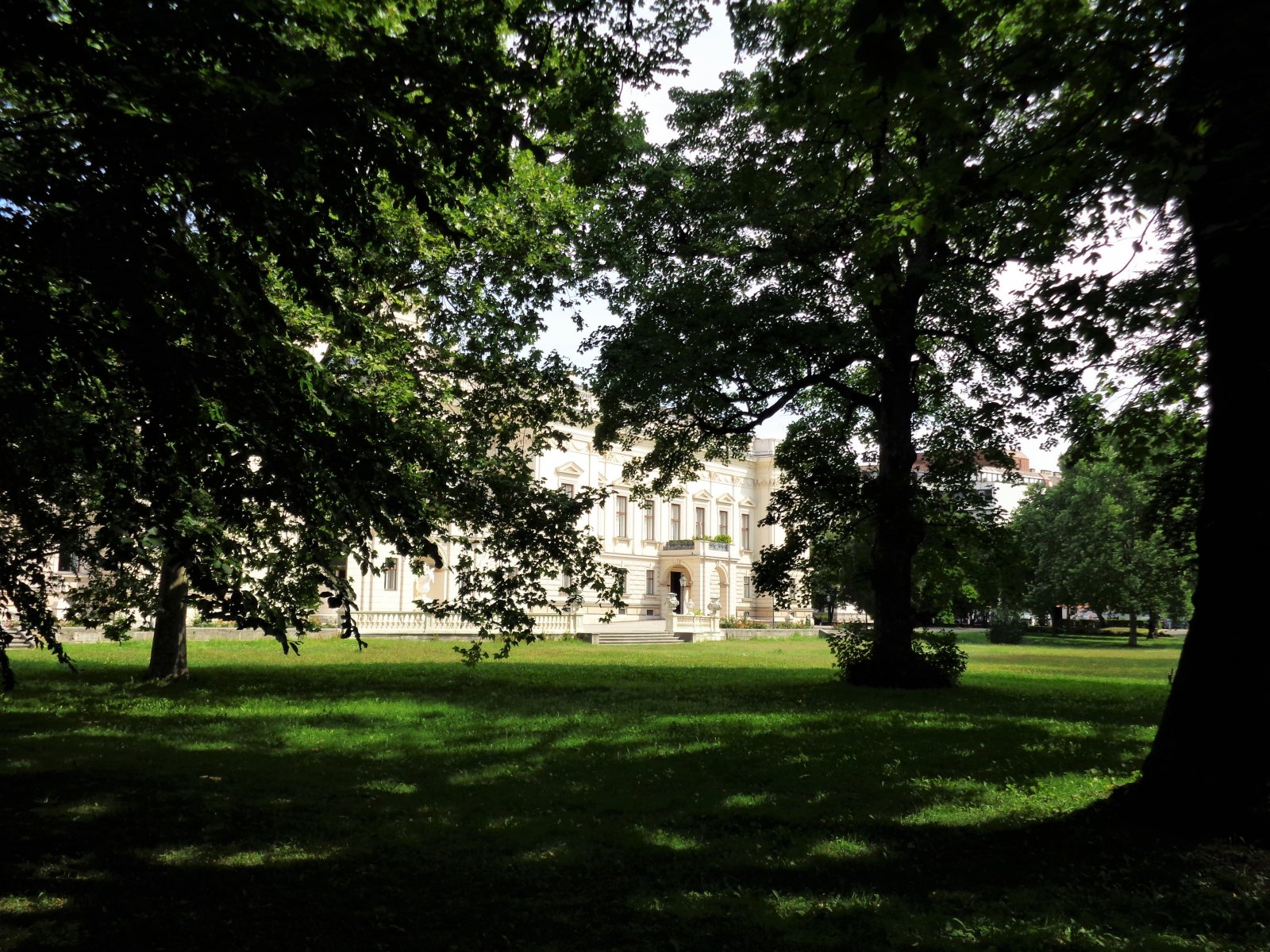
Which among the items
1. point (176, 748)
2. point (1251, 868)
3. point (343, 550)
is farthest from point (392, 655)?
point (1251, 868)

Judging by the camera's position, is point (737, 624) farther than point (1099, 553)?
Yes

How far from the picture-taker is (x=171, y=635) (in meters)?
16.5

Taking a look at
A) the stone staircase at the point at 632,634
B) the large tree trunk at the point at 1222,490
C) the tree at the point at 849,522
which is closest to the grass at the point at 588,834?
the large tree trunk at the point at 1222,490

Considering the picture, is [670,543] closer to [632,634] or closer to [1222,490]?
[632,634]

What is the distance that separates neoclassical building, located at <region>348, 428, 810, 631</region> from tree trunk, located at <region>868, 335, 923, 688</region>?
88.1 ft

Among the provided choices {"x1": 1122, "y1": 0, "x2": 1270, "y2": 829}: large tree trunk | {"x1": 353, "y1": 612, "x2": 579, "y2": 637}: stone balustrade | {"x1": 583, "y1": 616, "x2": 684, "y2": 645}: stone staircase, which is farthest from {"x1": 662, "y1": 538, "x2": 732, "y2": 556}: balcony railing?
{"x1": 1122, "y1": 0, "x2": 1270, "y2": 829}: large tree trunk

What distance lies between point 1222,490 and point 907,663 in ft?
37.7

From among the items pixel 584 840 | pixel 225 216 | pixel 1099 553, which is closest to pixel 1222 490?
pixel 584 840

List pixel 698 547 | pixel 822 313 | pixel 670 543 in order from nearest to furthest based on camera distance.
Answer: pixel 822 313
pixel 698 547
pixel 670 543

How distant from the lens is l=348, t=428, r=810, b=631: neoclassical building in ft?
159

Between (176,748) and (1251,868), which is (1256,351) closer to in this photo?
(1251,868)

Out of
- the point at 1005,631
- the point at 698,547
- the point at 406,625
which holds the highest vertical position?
the point at 698,547

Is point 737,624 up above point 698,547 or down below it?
below

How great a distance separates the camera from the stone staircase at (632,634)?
4059cm
